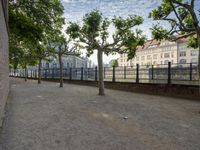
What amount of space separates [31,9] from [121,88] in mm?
8463

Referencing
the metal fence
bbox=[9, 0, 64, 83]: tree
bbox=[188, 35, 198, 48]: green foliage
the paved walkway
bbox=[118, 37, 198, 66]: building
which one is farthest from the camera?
bbox=[118, 37, 198, 66]: building

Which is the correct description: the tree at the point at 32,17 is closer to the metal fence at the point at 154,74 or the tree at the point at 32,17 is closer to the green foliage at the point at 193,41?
the metal fence at the point at 154,74

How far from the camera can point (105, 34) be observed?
40.1ft

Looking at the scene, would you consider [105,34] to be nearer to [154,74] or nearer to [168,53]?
[154,74]

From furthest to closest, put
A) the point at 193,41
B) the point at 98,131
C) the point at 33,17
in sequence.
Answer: the point at 33,17, the point at 193,41, the point at 98,131

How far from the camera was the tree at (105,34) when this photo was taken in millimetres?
11719

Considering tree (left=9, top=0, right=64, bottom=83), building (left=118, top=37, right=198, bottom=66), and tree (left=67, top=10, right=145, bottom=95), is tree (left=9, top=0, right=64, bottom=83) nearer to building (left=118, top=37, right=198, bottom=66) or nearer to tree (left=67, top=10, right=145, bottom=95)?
tree (left=67, top=10, right=145, bottom=95)

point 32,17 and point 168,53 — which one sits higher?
point 168,53

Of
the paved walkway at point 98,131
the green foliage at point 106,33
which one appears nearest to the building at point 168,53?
the green foliage at point 106,33

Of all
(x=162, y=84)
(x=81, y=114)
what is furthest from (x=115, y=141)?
(x=162, y=84)

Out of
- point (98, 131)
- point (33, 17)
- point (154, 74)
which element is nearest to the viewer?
point (98, 131)

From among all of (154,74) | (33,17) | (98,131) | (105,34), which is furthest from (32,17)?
(98,131)

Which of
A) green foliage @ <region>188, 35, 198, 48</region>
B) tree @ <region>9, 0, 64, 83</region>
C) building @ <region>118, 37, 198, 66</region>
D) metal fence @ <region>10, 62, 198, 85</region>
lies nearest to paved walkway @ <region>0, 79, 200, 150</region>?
green foliage @ <region>188, 35, 198, 48</region>

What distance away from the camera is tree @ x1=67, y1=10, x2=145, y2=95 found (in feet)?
38.4
